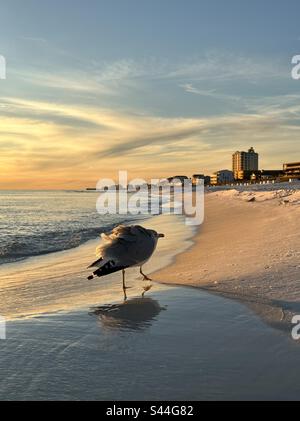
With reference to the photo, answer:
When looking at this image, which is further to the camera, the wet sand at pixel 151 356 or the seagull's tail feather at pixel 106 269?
the seagull's tail feather at pixel 106 269

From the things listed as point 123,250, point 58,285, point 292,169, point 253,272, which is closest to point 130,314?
point 123,250

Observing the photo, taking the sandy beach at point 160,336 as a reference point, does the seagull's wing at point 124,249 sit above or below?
above

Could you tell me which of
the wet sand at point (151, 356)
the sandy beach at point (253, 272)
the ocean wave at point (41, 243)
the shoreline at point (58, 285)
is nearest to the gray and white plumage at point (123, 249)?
the shoreline at point (58, 285)

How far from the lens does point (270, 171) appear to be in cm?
16900

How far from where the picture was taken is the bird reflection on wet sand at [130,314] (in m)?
4.70

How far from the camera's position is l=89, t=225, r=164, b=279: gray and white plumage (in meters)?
6.23

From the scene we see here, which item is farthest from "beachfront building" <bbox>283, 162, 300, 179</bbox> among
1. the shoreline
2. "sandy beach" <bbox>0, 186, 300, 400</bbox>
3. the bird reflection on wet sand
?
the bird reflection on wet sand

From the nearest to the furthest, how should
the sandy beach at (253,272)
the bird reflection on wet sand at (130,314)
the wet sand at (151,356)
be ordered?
the wet sand at (151,356) < the bird reflection on wet sand at (130,314) < the sandy beach at (253,272)

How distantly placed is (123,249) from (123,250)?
2 centimetres

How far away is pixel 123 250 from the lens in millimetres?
6473

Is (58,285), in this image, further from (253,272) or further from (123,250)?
(253,272)

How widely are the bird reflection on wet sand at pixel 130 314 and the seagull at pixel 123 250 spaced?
568mm

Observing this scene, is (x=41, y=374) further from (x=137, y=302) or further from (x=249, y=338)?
(x=137, y=302)

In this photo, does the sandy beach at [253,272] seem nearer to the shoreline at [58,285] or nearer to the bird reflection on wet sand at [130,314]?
the shoreline at [58,285]
